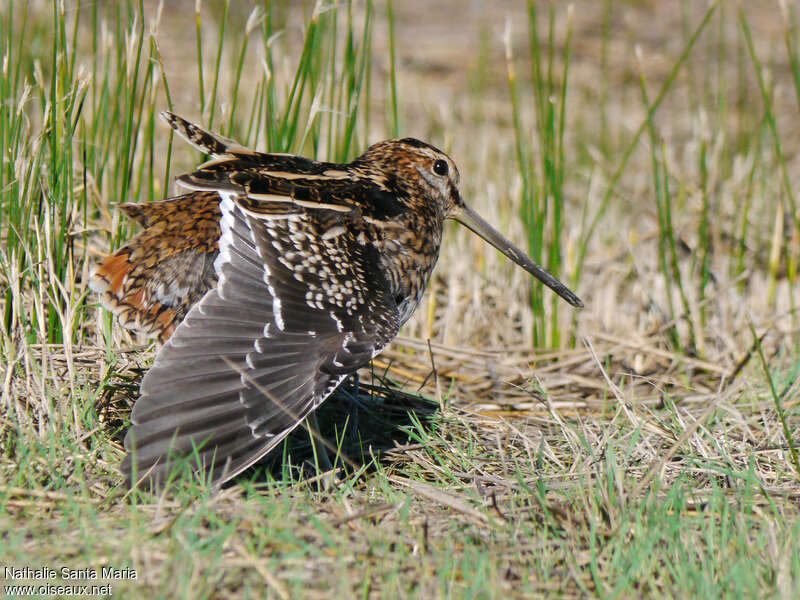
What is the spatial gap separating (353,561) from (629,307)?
2979mm

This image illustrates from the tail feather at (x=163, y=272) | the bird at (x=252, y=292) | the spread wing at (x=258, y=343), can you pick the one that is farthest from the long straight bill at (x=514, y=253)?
the tail feather at (x=163, y=272)

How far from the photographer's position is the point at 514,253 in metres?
3.85

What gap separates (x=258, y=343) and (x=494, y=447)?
1.10 m

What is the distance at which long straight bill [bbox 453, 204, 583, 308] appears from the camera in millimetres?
3719

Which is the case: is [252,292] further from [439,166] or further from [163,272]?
[439,166]

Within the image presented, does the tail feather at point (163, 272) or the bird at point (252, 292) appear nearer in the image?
the bird at point (252, 292)

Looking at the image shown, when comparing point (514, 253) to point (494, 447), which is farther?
point (514, 253)

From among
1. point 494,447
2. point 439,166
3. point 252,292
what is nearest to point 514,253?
point 439,166

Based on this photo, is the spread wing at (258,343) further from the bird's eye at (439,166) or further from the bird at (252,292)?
the bird's eye at (439,166)

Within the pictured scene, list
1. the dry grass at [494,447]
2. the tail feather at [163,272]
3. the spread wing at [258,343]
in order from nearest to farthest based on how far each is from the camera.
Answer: the dry grass at [494,447] < the spread wing at [258,343] < the tail feather at [163,272]

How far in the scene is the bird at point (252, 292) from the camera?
8.60ft

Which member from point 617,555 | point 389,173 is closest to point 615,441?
point 617,555

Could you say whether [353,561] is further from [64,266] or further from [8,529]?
[64,266]

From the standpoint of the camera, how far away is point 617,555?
2463mm
